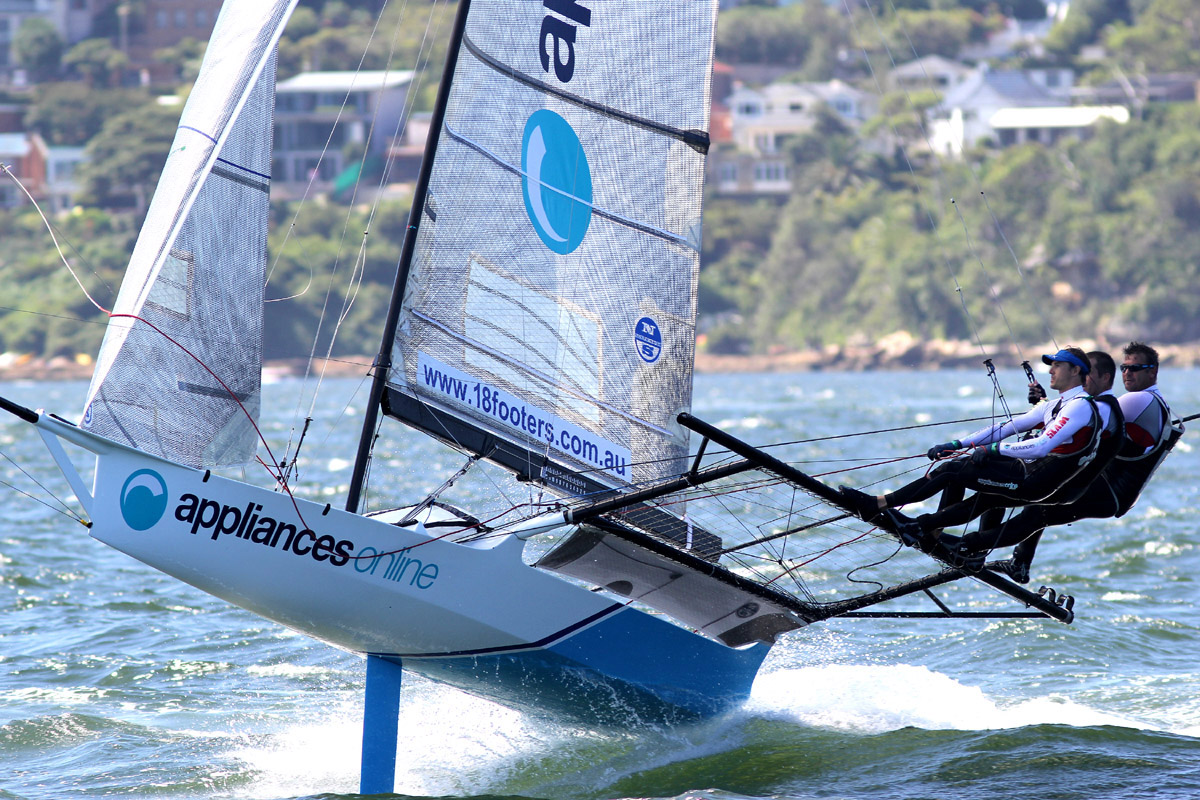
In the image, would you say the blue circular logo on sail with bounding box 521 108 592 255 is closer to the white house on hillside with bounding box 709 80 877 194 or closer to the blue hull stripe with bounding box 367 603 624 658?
the blue hull stripe with bounding box 367 603 624 658

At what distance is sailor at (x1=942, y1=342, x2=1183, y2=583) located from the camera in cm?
579

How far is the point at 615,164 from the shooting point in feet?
21.3

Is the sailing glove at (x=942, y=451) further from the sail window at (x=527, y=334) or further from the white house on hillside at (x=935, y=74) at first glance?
the white house on hillside at (x=935, y=74)

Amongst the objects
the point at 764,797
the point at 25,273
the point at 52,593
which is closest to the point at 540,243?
the point at 764,797

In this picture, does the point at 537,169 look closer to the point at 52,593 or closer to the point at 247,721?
the point at 247,721

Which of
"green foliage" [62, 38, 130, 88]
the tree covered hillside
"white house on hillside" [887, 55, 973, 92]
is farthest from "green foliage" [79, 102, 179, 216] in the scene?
"white house on hillside" [887, 55, 973, 92]

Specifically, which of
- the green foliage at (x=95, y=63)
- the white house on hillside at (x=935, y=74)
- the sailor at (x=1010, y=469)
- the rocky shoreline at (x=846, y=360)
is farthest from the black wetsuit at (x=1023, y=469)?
the green foliage at (x=95, y=63)

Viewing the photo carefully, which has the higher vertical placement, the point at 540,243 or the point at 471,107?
the point at 471,107

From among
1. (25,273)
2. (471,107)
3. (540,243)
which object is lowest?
(25,273)

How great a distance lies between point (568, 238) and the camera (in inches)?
252

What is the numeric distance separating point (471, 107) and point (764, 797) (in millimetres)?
3249

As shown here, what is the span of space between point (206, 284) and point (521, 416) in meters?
1.52

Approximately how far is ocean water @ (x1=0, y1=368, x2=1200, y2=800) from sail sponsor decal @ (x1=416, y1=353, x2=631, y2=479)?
1.29 m

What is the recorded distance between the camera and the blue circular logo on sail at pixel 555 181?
6242 millimetres
